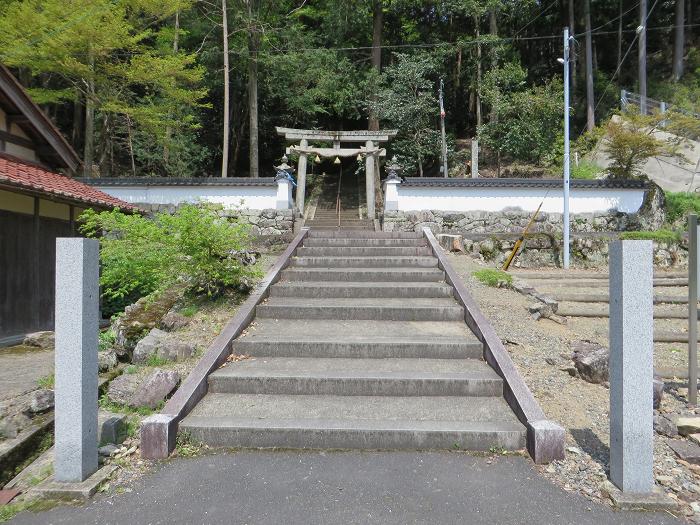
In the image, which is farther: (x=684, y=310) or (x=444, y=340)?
(x=684, y=310)

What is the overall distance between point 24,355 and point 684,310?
10504mm

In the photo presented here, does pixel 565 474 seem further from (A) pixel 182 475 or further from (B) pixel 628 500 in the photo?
(A) pixel 182 475

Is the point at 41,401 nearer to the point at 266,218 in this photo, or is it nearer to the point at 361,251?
the point at 361,251

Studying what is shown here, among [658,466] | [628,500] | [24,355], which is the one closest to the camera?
[628,500]

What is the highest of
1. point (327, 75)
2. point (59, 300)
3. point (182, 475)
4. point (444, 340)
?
point (327, 75)

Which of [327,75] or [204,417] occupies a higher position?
[327,75]

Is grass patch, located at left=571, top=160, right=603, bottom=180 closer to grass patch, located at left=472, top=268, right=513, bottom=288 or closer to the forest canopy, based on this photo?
the forest canopy

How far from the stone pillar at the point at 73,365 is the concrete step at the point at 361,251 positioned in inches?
203

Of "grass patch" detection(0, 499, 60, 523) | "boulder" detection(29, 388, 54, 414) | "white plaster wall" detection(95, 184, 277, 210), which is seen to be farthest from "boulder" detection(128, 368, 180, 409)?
"white plaster wall" detection(95, 184, 277, 210)

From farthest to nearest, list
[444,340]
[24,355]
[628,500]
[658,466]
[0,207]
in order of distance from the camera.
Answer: [0,207] < [24,355] < [444,340] < [658,466] < [628,500]

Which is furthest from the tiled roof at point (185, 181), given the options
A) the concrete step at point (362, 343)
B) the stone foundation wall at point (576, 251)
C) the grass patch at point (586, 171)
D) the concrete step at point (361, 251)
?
the grass patch at point (586, 171)

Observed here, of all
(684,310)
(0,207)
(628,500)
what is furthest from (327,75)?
(628,500)

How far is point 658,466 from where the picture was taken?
3.02 m

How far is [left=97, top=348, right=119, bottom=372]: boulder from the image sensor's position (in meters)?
4.60
